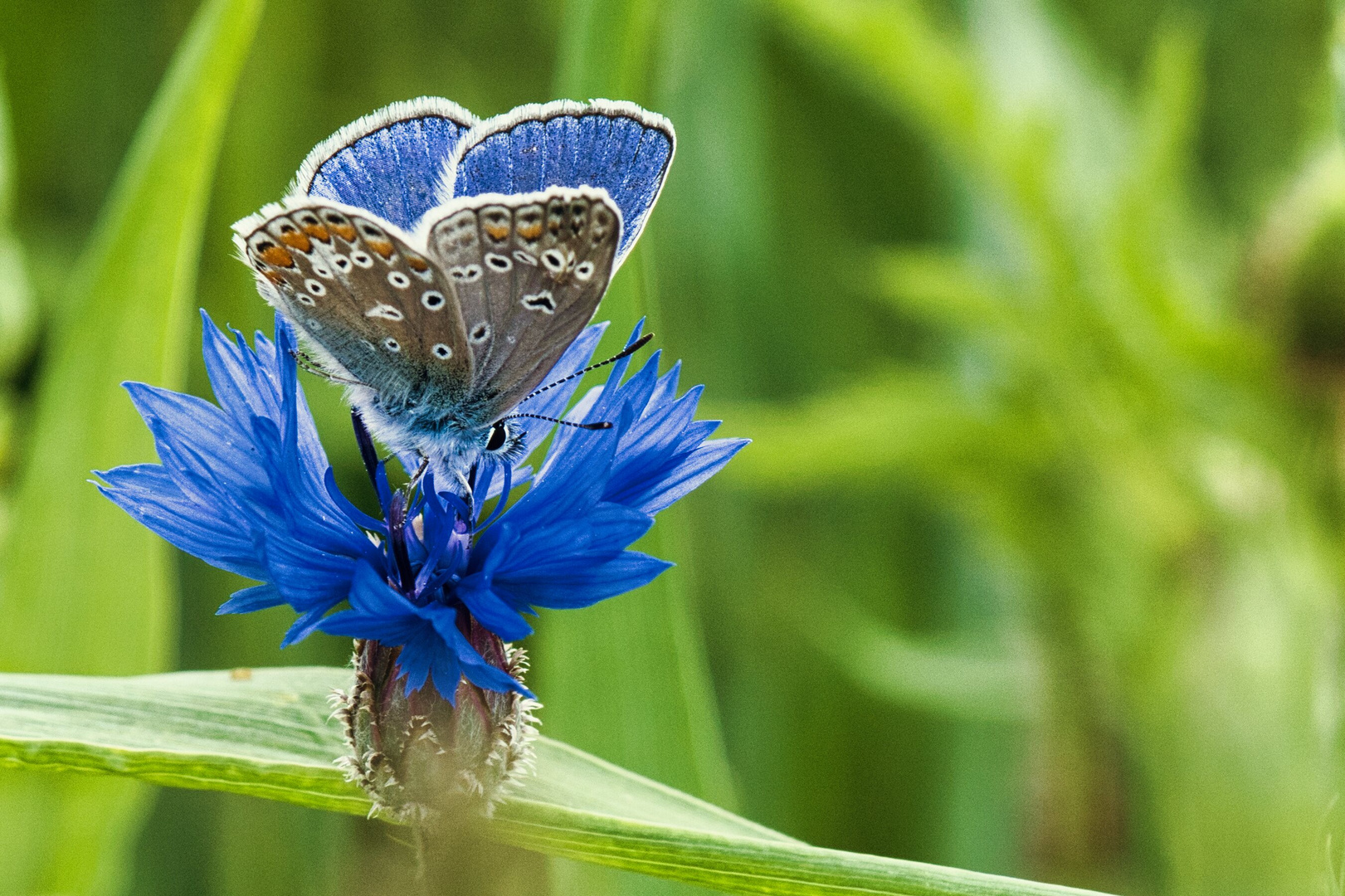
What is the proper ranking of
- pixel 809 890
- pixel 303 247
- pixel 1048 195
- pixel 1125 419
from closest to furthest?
pixel 809 890 → pixel 303 247 → pixel 1048 195 → pixel 1125 419

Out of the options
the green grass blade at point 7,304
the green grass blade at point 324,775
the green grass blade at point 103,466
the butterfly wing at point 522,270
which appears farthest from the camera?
the green grass blade at point 7,304

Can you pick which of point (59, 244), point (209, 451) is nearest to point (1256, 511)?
point (209, 451)

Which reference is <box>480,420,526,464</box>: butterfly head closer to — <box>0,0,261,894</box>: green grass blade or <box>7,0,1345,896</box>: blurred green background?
<box>7,0,1345,896</box>: blurred green background

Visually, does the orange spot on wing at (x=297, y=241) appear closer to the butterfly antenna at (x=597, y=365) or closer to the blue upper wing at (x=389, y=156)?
the blue upper wing at (x=389, y=156)

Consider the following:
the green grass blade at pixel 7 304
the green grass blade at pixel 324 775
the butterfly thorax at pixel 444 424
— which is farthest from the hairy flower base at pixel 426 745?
→ the green grass blade at pixel 7 304

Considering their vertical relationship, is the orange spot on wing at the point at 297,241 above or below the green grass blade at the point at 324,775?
above

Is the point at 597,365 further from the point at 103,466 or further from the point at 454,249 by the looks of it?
the point at 103,466

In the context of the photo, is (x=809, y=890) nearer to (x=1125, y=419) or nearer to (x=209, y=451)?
(x=209, y=451)
